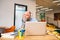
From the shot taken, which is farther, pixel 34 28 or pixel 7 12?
pixel 7 12

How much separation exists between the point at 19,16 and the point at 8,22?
2.68ft

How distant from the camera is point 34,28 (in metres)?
2.22

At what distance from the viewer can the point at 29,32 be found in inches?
87.8

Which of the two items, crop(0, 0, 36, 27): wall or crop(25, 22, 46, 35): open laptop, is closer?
crop(25, 22, 46, 35): open laptop

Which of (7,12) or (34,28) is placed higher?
(7,12)

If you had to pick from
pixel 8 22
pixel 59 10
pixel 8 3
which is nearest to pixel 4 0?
pixel 8 3

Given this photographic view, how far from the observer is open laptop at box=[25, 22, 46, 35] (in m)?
2.21

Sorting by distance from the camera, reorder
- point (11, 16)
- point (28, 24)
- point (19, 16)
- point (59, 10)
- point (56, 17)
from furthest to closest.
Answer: point (56, 17)
point (59, 10)
point (19, 16)
point (11, 16)
point (28, 24)

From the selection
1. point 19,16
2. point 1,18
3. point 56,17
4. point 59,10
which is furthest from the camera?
point 56,17

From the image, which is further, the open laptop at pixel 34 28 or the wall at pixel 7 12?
the wall at pixel 7 12

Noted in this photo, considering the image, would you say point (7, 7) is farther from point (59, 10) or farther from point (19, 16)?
point (59, 10)

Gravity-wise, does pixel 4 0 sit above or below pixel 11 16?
above

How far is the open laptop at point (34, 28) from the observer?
7.23 ft

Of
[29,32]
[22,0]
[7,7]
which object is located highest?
[22,0]
